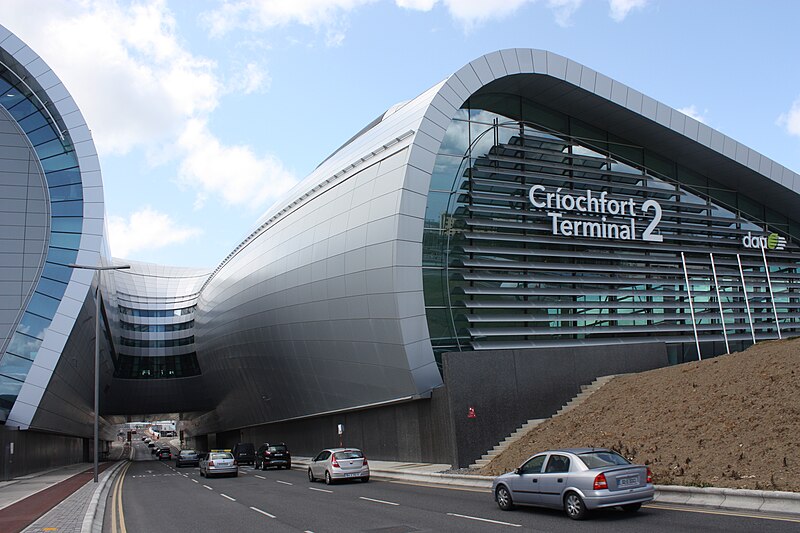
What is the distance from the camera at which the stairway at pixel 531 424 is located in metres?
26.1

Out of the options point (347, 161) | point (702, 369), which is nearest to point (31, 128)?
point (347, 161)

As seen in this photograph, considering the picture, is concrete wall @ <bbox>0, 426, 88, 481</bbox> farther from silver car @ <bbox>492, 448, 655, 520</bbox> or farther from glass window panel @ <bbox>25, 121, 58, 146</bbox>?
silver car @ <bbox>492, 448, 655, 520</bbox>

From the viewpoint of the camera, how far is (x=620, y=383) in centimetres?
2853

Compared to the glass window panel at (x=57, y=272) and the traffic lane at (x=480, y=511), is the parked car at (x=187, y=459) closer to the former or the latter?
the glass window panel at (x=57, y=272)

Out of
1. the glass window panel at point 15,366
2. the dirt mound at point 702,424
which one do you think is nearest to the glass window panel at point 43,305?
the glass window panel at point 15,366

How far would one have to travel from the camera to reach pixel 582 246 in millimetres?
35531

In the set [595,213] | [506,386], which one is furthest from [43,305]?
[595,213]

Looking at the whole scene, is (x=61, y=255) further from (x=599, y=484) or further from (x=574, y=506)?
(x=599, y=484)

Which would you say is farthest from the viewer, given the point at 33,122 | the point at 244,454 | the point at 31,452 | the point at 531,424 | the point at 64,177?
the point at 244,454

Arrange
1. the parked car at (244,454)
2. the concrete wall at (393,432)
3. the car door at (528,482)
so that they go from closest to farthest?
the car door at (528,482) → the concrete wall at (393,432) → the parked car at (244,454)

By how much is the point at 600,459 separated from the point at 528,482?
185cm

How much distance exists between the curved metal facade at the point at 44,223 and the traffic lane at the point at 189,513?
14412 millimetres

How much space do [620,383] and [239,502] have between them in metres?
15.8

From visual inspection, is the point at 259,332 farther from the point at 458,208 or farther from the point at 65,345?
the point at 458,208
